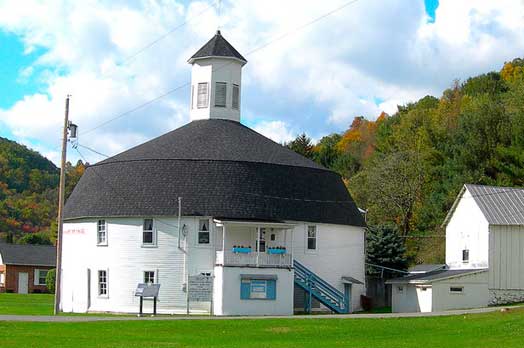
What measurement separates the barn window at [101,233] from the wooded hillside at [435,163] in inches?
1107

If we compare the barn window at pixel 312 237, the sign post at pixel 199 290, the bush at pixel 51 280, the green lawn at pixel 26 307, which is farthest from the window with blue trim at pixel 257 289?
the bush at pixel 51 280

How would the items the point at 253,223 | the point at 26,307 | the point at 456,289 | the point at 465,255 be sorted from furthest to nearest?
the point at 26,307 < the point at 465,255 < the point at 456,289 < the point at 253,223

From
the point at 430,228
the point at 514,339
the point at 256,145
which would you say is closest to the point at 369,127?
the point at 430,228

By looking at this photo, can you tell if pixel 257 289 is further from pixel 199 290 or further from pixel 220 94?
pixel 220 94

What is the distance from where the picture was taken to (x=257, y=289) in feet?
142

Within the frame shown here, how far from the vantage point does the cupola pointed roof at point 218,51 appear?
52219 mm

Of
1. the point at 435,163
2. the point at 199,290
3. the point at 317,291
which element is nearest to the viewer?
the point at 199,290

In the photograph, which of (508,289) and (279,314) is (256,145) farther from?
(508,289)

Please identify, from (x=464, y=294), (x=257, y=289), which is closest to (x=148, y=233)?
(x=257, y=289)

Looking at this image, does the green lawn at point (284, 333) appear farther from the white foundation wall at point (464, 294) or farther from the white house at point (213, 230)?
the white foundation wall at point (464, 294)

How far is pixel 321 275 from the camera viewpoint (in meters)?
47.7

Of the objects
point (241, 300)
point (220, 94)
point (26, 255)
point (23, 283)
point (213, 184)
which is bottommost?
point (23, 283)

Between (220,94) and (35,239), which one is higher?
(220,94)

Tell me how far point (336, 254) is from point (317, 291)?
307 centimetres
